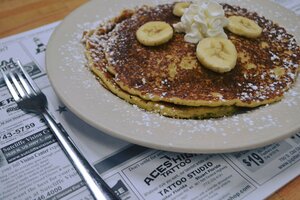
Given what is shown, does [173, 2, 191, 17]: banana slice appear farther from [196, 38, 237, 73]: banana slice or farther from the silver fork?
the silver fork

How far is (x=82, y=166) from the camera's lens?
0.95 metres

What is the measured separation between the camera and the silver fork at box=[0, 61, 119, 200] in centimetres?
88

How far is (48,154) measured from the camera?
1009 millimetres

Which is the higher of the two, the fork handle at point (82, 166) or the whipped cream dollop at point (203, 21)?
the whipped cream dollop at point (203, 21)

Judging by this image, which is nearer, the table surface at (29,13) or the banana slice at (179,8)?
the banana slice at (179,8)

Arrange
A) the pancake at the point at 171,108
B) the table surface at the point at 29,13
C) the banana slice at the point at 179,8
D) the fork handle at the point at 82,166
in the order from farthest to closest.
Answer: the table surface at the point at 29,13, the banana slice at the point at 179,8, the pancake at the point at 171,108, the fork handle at the point at 82,166

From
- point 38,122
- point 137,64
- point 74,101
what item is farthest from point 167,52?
point 38,122

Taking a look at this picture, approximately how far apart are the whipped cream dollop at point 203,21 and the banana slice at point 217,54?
0.05m

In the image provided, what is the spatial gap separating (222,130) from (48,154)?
Answer: 20.5 inches

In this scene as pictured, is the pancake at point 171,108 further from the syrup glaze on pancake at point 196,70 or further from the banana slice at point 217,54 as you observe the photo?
the banana slice at point 217,54

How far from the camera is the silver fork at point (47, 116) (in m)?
0.88

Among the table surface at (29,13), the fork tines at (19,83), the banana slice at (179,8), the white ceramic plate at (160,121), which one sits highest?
the table surface at (29,13)

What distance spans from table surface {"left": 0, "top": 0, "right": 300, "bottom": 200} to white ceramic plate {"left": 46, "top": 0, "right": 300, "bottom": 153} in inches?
19.6

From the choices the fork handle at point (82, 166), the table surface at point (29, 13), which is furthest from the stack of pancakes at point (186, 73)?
the table surface at point (29, 13)
